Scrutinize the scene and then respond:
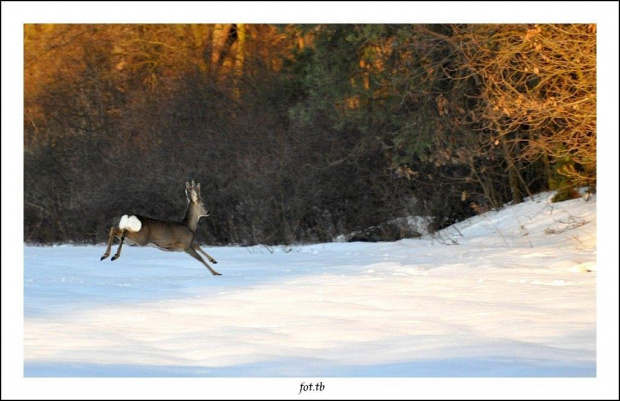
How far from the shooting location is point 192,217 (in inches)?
474

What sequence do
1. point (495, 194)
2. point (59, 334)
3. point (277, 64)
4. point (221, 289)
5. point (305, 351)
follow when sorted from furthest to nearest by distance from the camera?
point (277, 64) → point (495, 194) → point (221, 289) → point (59, 334) → point (305, 351)

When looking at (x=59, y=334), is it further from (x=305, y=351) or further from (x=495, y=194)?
(x=495, y=194)

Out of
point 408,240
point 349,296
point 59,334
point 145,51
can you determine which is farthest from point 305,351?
point 145,51

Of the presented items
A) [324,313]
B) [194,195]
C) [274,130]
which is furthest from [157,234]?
[274,130]

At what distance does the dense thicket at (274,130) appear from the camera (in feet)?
55.6

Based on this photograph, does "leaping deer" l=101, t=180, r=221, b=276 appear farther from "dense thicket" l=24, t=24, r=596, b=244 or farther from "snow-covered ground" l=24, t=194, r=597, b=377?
"dense thicket" l=24, t=24, r=596, b=244

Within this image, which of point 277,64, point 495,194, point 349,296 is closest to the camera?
point 349,296

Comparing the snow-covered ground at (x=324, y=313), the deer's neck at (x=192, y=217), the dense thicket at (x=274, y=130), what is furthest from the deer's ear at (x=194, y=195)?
the dense thicket at (x=274, y=130)

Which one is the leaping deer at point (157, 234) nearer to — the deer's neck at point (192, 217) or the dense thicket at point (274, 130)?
the deer's neck at point (192, 217)

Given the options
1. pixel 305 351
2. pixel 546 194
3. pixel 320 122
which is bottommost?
pixel 305 351

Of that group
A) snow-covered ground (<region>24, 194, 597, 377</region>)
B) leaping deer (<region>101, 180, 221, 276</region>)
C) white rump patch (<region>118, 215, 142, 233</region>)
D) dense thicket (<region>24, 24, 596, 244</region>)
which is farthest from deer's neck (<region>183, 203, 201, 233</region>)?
dense thicket (<region>24, 24, 596, 244</region>)

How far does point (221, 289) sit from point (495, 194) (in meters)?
8.84

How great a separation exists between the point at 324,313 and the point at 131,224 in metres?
3.30

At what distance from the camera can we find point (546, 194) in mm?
17656
